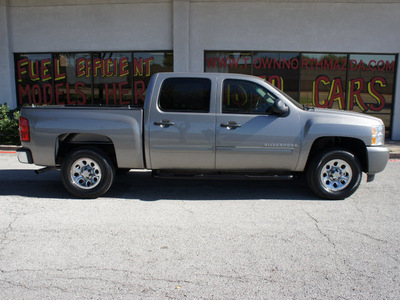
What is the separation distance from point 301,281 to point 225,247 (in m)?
0.95

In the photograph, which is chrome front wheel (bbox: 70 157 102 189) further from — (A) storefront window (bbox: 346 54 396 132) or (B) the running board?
(A) storefront window (bbox: 346 54 396 132)

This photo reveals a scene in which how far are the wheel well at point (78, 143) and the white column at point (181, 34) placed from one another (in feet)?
21.5

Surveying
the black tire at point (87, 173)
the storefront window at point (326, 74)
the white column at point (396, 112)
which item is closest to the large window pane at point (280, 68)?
the storefront window at point (326, 74)

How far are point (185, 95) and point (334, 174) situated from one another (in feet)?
8.76

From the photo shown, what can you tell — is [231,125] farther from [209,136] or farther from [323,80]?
[323,80]

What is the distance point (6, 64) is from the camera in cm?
1272

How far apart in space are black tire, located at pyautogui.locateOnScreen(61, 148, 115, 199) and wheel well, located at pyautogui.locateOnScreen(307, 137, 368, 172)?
10.7 feet

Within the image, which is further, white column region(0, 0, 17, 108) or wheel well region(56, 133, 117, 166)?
white column region(0, 0, 17, 108)

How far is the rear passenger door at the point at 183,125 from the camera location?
5492mm

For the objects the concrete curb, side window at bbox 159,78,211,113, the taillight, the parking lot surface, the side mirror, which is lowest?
the parking lot surface

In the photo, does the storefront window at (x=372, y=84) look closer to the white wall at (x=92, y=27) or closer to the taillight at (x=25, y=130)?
the white wall at (x=92, y=27)

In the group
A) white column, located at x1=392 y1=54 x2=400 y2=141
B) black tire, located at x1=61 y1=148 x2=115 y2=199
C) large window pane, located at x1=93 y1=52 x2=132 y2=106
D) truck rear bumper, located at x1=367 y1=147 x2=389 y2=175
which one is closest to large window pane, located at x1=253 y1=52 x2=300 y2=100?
white column, located at x1=392 y1=54 x2=400 y2=141

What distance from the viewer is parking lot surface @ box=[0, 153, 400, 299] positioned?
10.3ft

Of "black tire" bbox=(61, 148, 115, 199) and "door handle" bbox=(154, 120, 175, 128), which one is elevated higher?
"door handle" bbox=(154, 120, 175, 128)
